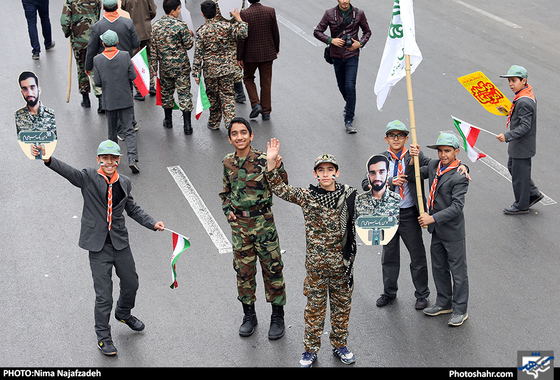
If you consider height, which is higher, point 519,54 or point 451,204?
point 451,204

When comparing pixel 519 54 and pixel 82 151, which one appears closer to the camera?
pixel 82 151

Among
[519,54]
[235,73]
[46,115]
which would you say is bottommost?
[519,54]

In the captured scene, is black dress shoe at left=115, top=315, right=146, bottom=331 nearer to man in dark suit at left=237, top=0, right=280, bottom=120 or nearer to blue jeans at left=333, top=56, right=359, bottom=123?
man in dark suit at left=237, top=0, right=280, bottom=120

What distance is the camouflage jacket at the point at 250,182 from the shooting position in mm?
6418

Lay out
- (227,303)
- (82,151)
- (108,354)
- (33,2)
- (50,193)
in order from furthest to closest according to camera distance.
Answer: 1. (33,2)
2. (82,151)
3. (50,193)
4. (227,303)
5. (108,354)

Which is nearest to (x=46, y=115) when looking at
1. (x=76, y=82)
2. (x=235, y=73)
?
(x=235, y=73)

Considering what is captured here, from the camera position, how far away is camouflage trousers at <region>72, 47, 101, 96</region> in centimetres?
1188

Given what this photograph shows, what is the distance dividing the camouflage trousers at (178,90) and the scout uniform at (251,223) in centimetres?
481

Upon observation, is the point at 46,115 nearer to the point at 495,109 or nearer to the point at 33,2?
the point at 495,109

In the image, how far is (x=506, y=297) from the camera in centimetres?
737

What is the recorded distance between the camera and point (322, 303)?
20.5 ft

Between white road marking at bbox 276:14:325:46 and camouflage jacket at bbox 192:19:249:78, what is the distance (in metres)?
4.46

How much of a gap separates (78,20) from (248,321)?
7131mm

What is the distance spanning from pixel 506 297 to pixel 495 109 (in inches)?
96.8
